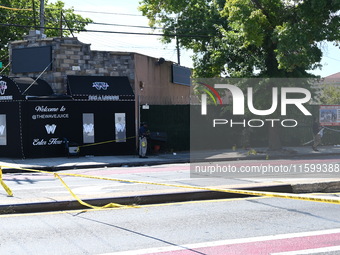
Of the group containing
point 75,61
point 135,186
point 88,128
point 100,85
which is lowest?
point 135,186

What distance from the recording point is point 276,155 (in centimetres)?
2306

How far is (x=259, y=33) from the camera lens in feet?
73.9

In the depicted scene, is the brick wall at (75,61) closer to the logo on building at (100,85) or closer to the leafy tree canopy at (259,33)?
the logo on building at (100,85)

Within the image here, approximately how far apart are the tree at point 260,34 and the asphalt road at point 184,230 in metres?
13.7

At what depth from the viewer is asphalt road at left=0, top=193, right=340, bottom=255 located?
6.60 metres

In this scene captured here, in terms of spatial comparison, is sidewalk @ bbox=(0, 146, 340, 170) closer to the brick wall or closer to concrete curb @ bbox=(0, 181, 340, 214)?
the brick wall

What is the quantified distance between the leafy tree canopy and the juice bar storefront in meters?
5.74

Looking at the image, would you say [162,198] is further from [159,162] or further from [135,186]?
[159,162]

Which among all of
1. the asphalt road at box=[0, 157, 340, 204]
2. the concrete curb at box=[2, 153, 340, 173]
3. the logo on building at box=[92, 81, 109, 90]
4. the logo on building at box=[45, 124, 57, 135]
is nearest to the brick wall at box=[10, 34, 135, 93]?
the logo on building at box=[92, 81, 109, 90]

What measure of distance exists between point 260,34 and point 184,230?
54.3ft

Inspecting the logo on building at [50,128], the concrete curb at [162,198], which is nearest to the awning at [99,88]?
the logo on building at [50,128]

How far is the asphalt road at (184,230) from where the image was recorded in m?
6.60

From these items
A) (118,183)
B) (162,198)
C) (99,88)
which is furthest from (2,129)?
(162,198)

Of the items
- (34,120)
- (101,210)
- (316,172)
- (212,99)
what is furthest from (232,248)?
(212,99)
